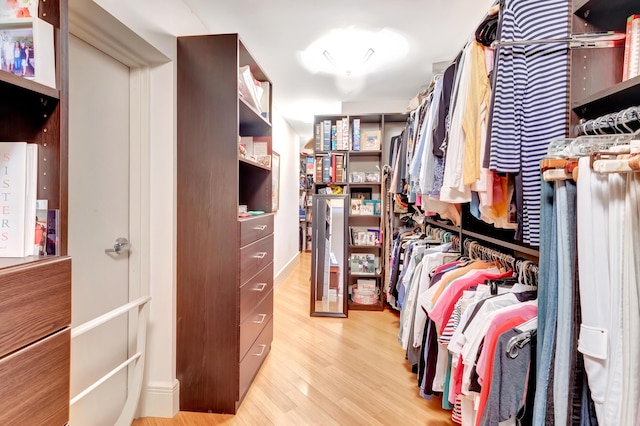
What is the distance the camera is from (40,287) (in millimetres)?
668

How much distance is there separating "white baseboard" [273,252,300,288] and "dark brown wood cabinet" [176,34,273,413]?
2.12 metres

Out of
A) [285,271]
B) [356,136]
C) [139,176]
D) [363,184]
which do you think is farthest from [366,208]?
[139,176]

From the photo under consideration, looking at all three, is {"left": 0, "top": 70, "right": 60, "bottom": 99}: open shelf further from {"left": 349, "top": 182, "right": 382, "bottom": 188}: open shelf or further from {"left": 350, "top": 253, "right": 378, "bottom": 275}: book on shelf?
{"left": 350, "top": 253, "right": 378, "bottom": 275}: book on shelf

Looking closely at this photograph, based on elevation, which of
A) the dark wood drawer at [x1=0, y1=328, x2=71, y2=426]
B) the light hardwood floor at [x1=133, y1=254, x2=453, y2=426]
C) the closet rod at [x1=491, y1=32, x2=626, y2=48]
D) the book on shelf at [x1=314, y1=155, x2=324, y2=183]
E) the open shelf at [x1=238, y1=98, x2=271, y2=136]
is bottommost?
the light hardwood floor at [x1=133, y1=254, x2=453, y2=426]

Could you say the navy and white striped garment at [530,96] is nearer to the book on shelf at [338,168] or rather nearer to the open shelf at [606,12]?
the open shelf at [606,12]

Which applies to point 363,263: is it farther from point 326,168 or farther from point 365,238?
point 326,168

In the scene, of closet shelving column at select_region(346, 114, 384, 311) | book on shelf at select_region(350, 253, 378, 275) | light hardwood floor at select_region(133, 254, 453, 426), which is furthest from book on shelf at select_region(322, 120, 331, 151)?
light hardwood floor at select_region(133, 254, 453, 426)

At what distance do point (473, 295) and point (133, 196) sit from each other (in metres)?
1.78

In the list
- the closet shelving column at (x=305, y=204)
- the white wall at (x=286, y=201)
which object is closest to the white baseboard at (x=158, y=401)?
the white wall at (x=286, y=201)

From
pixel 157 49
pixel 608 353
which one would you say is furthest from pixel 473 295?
pixel 157 49

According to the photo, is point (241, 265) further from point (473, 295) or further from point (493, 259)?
point (493, 259)

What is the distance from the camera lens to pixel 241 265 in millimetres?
1632

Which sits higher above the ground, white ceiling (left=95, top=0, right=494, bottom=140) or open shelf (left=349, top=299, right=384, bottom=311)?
white ceiling (left=95, top=0, right=494, bottom=140)

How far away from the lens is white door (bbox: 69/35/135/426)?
1268 mm
